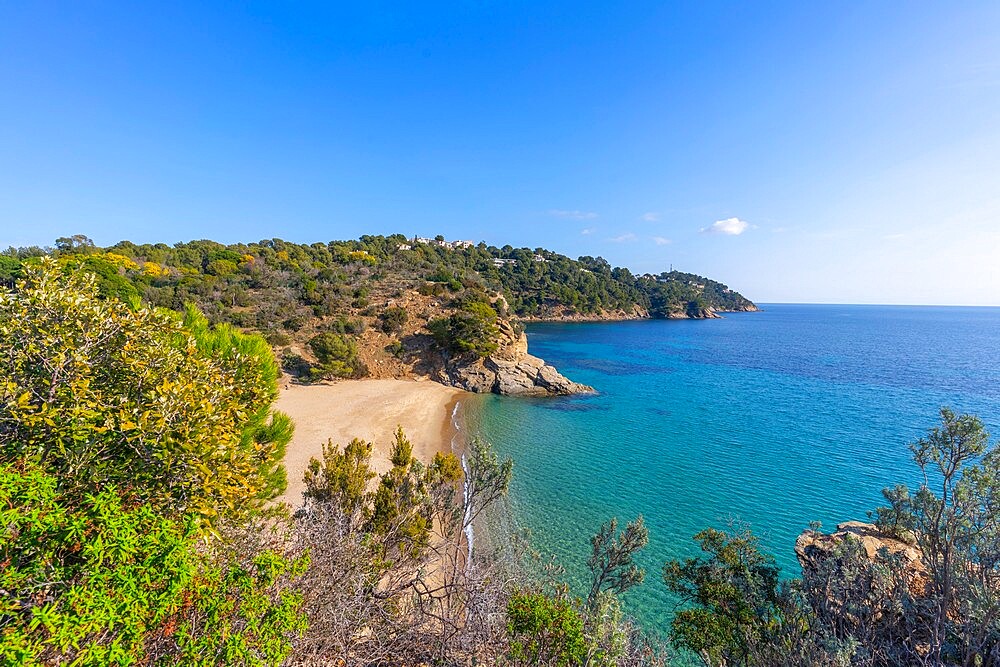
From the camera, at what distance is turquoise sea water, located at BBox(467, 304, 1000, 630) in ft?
50.1

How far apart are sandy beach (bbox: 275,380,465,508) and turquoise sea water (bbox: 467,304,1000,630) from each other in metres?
3.23

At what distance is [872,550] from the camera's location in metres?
9.43

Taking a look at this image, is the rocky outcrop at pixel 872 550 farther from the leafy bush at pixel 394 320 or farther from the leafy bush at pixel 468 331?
the leafy bush at pixel 394 320

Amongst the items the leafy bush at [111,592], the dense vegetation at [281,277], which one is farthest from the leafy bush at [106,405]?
the dense vegetation at [281,277]

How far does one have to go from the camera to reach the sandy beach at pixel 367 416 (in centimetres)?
1947

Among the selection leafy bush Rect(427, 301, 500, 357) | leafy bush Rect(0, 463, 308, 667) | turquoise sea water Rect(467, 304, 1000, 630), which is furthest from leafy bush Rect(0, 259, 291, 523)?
leafy bush Rect(427, 301, 500, 357)

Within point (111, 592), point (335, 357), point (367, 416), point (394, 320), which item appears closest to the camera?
point (111, 592)

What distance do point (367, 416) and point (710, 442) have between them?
21876 millimetres

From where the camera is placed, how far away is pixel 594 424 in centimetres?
2666

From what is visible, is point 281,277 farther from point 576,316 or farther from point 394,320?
point 576,316

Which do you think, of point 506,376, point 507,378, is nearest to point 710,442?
point 507,378

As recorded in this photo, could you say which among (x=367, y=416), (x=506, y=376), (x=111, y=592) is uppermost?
(x=111, y=592)

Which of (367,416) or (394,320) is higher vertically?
(394,320)

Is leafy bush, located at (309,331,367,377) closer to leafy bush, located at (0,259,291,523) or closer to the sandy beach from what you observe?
the sandy beach
